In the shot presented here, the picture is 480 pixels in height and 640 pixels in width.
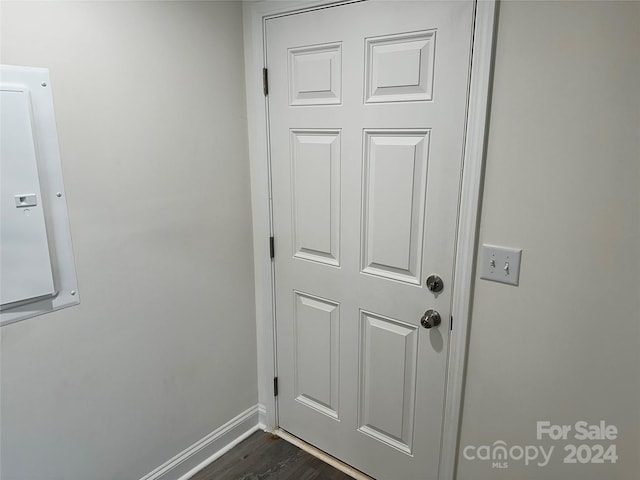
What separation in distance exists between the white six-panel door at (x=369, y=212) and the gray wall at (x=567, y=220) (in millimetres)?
151

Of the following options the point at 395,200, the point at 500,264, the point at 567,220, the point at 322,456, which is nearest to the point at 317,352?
the point at 322,456

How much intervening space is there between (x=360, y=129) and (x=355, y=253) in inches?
18.8

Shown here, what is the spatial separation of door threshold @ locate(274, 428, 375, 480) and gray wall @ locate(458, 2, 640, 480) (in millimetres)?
818

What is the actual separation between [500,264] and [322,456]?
51.9 inches

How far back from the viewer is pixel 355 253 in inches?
64.7

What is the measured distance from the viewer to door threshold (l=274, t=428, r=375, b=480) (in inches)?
74.0

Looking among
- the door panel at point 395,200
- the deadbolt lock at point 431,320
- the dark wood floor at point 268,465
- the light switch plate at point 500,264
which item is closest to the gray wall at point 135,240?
the dark wood floor at point 268,465

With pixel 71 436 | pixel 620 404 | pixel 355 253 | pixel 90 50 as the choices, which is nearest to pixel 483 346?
pixel 620 404

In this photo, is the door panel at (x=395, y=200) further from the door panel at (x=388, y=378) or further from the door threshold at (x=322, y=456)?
the door threshold at (x=322, y=456)

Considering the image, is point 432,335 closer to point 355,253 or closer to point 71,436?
point 355,253

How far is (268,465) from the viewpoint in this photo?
1952 millimetres

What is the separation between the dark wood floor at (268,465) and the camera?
6.19ft

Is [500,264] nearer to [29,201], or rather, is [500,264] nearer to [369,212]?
[369,212]

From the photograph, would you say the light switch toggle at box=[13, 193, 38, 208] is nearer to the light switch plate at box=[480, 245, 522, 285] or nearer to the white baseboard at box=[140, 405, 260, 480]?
the white baseboard at box=[140, 405, 260, 480]
